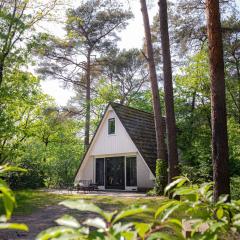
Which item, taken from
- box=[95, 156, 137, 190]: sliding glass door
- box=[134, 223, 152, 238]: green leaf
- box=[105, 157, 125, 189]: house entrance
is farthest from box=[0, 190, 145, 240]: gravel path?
box=[105, 157, 125, 189]: house entrance

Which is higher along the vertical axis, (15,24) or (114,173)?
(15,24)

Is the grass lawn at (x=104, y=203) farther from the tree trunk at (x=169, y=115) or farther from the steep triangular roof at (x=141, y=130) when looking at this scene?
the steep triangular roof at (x=141, y=130)

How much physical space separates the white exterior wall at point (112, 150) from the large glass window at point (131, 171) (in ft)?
0.97

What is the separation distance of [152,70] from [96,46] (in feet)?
48.7

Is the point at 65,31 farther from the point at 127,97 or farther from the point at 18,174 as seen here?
the point at 18,174

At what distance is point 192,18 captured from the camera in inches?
794

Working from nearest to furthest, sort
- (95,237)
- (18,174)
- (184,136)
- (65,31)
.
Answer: (95,237) → (184,136) → (18,174) → (65,31)

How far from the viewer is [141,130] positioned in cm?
2089

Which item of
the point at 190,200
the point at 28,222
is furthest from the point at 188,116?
the point at 190,200

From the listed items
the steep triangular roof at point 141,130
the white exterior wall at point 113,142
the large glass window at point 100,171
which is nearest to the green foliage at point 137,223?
the steep triangular roof at point 141,130

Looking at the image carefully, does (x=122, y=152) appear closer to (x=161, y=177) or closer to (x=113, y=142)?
(x=113, y=142)

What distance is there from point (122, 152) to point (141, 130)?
5.57 feet

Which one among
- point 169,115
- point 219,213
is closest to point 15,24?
point 169,115

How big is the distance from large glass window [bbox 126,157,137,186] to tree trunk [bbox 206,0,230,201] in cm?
1326
